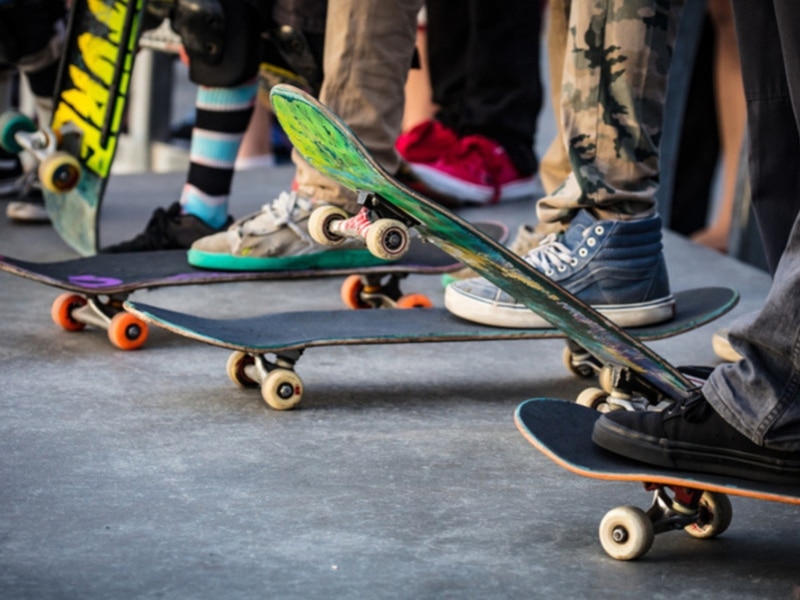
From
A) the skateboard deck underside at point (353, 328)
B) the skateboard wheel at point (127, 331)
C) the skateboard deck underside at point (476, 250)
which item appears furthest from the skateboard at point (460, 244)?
the skateboard wheel at point (127, 331)

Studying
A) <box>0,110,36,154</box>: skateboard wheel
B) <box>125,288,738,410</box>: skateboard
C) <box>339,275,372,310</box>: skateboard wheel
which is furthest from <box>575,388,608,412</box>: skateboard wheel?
<box>0,110,36,154</box>: skateboard wheel

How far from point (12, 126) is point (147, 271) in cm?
88

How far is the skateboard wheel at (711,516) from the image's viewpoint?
1689 mm

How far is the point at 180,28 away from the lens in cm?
317

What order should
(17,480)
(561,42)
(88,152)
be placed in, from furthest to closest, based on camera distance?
(88,152)
(561,42)
(17,480)

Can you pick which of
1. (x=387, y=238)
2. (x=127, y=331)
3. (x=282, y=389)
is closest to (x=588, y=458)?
(x=387, y=238)

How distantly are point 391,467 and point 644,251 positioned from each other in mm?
765

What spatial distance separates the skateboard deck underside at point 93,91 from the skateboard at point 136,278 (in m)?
0.45

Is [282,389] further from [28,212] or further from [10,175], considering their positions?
[10,175]

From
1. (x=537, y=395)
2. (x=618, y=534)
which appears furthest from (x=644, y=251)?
(x=618, y=534)

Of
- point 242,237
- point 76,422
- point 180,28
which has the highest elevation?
point 180,28

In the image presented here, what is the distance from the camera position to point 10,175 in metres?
4.29

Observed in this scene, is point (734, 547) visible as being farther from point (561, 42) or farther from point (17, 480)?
point (561, 42)

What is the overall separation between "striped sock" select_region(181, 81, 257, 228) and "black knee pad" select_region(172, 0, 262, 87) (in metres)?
0.05
